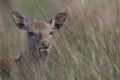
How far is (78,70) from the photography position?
8.57 metres

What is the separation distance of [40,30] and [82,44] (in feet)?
3.33

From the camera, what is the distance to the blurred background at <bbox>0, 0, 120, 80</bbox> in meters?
8.56

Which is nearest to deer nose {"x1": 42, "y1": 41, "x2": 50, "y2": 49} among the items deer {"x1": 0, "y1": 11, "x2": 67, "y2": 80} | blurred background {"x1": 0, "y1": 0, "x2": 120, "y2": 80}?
deer {"x1": 0, "y1": 11, "x2": 67, "y2": 80}

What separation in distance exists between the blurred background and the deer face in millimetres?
136

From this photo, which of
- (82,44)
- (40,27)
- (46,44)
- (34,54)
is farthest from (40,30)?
(82,44)

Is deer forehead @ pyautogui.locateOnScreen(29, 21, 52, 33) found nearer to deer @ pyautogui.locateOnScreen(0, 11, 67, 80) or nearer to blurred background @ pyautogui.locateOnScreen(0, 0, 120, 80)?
deer @ pyautogui.locateOnScreen(0, 11, 67, 80)

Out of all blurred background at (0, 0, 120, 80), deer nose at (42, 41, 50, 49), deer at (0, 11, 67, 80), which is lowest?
blurred background at (0, 0, 120, 80)

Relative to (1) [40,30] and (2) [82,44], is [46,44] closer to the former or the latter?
(1) [40,30]

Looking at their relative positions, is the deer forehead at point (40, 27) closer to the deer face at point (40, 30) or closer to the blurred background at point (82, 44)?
the deer face at point (40, 30)

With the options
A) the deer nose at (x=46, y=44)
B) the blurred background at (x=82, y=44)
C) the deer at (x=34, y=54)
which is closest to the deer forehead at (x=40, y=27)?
the deer at (x=34, y=54)

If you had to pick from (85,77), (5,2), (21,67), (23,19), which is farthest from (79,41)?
(5,2)

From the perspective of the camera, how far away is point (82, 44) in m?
10.5

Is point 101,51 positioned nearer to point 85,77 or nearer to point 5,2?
point 85,77

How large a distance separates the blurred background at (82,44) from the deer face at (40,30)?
14 centimetres
